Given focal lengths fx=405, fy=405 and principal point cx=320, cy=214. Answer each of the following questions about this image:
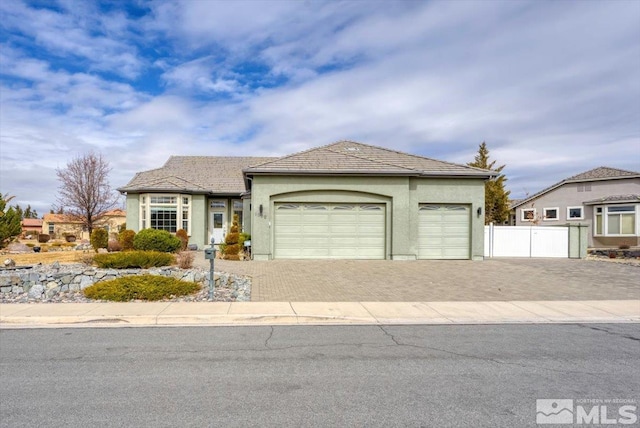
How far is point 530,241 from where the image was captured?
2092cm

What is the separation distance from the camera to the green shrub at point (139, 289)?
1025cm

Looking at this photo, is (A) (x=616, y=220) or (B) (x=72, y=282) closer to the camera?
(B) (x=72, y=282)

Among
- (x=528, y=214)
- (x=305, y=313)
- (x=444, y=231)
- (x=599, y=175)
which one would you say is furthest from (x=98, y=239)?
(x=599, y=175)

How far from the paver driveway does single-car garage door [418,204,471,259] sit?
105cm

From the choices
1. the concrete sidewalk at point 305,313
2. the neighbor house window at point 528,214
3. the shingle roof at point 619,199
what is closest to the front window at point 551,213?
the neighbor house window at point 528,214

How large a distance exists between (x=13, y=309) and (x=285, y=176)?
1197 cm

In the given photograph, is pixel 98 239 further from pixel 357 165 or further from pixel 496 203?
pixel 496 203

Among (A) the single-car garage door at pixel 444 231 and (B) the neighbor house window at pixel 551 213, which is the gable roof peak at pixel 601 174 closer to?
(B) the neighbor house window at pixel 551 213

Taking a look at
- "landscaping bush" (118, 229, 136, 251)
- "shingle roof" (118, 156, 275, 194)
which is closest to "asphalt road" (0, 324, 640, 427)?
"landscaping bush" (118, 229, 136, 251)

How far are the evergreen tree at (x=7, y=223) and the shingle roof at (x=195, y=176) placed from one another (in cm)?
707

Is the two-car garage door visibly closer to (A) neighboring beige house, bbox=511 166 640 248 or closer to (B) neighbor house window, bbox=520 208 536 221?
(A) neighboring beige house, bbox=511 166 640 248

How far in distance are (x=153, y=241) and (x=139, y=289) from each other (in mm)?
9244

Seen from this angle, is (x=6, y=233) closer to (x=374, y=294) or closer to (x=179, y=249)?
(x=179, y=249)

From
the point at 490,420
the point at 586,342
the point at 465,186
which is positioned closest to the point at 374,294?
the point at 586,342
